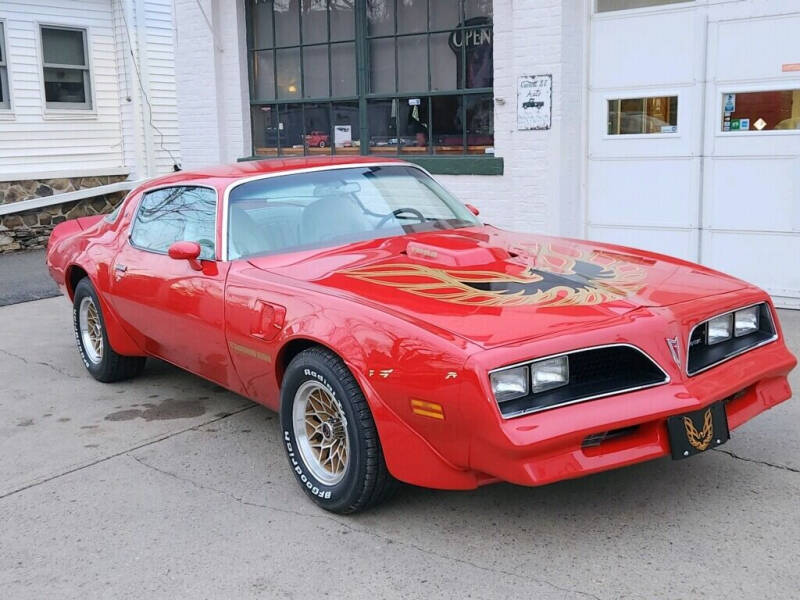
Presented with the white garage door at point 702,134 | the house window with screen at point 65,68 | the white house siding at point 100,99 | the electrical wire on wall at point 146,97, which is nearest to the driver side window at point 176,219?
the white garage door at point 702,134

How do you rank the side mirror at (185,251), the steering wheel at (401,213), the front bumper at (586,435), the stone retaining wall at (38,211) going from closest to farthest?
1. the front bumper at (586,435)
2. the side mirror at (185,251)
3. the steering wheel at (401,213)
4. the stone retaining wall at (38,211)

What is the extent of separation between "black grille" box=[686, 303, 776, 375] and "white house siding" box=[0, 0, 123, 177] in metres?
12.0

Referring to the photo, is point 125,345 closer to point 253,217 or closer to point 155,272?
point 155,272

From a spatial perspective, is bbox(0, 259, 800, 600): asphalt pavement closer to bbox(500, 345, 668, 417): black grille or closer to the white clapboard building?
bbox(500, 345, 668, 417): black grille

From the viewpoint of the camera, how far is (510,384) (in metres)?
3.12

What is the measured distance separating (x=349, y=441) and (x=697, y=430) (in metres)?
1.36

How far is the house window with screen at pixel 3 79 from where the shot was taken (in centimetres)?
1323

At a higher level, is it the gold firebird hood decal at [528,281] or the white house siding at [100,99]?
the white house siding at [100,99]

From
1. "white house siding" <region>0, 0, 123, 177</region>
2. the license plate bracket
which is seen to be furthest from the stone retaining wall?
the license plate bracket

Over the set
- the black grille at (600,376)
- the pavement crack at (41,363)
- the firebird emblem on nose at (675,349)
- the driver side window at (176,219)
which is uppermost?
the driver side window at (176,219)

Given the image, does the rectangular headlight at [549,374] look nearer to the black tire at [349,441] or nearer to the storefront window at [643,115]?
the black tire at [349,441]

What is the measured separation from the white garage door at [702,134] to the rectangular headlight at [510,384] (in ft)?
15.8

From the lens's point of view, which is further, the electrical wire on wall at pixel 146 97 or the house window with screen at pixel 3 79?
the electrical wire on wall at pixel 146 97

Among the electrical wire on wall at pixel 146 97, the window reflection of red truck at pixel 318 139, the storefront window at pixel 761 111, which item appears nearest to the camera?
the storefront window at pixel 761 111
